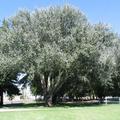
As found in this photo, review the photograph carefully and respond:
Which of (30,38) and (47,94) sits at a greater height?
(30,38)

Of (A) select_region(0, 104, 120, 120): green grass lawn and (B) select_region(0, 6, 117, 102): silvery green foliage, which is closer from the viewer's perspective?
(A) select_region(0, 104, 120, 120): green grass lawn

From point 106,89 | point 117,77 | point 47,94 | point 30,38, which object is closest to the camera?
point 30,38

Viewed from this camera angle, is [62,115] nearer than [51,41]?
Yes

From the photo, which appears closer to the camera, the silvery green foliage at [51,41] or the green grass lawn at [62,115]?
the green grass lawn at [62,115]

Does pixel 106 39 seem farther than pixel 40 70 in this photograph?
Yes

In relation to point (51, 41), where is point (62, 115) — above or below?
below

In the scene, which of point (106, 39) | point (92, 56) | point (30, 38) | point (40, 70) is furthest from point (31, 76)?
point (106, 39)

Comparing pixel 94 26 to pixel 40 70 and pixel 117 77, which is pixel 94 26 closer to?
pixel 40 70

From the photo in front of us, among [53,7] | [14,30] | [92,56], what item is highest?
[53,7]

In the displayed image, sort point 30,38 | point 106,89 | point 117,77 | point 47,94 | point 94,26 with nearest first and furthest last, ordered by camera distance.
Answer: point 30,38
point 94,26
point 47,94
point 117,77
point 106,89

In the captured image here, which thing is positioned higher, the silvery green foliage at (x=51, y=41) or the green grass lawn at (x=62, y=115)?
the silvery green foliage at (x=51, y=41)

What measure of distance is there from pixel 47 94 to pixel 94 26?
10.4 metres

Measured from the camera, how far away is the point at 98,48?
40312 mm

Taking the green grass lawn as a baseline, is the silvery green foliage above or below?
above
